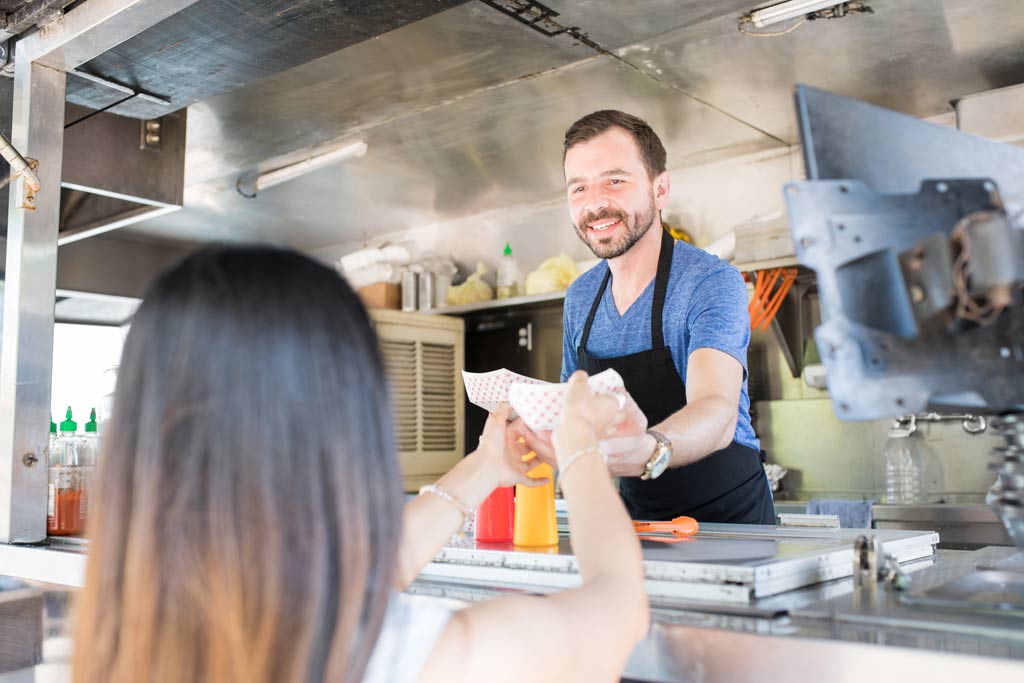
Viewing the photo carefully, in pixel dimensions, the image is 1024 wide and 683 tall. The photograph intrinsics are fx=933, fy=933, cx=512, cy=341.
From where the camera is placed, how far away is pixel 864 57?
3453mm

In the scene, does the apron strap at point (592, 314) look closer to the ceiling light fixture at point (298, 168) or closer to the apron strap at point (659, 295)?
the apron strap at point (659, 295)

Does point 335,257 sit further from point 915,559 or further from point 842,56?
point 915,559

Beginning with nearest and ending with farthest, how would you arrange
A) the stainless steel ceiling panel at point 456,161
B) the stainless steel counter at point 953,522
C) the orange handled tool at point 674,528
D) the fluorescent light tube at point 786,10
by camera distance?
the orange handled tool at point 674,528
the fluorescent light tube at point 786,10
the stainless steel counter at point 953,522
the stainless steel ceiling panel at point 456,161

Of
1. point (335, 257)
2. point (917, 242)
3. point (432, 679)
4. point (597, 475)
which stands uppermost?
point (335, 257)

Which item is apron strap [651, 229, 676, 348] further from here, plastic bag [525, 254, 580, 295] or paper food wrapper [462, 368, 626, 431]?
plastic bag [525, 254, 580, 295]

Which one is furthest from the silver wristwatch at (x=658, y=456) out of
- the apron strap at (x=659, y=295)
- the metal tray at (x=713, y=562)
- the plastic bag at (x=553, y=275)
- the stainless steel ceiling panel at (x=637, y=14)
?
the plastic bag at (x=553, y=275)

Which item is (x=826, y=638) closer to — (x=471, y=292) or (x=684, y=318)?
(x=684, y=318)

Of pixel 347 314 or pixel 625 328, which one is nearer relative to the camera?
pixel 347 314

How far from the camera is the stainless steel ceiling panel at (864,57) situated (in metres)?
3.11

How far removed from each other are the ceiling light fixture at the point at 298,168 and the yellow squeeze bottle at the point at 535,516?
2.63m

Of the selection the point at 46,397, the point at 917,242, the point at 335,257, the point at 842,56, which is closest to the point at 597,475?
the point at 917,242

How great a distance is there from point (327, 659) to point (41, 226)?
5.93 feet

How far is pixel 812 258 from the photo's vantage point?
107cm

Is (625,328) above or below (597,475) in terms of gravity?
above
